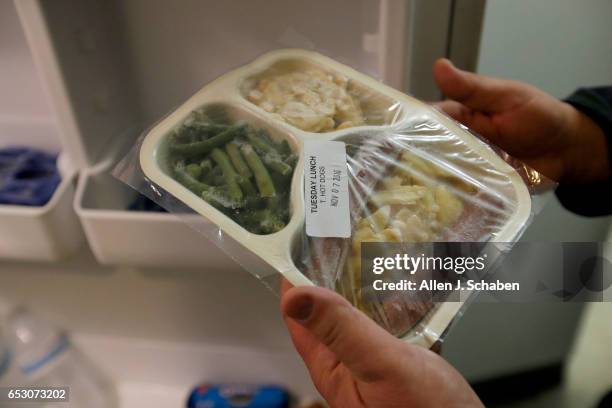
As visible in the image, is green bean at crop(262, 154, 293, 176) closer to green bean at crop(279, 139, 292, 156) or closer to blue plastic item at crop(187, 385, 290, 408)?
green bean at crop(279, 139, 292, 156)

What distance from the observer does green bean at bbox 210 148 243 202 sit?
0.46m

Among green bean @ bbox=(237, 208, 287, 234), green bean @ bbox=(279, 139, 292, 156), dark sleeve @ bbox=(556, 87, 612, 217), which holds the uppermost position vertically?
green bean @ bbox=(279, 139, 292, 156)

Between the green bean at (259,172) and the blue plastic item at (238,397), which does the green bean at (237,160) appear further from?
the blue plastic item at (238,397)

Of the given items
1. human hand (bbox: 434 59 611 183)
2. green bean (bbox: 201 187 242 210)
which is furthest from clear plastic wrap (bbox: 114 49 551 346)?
human hand (bbox: 434 59 611 183)

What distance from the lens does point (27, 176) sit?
27.7 inches

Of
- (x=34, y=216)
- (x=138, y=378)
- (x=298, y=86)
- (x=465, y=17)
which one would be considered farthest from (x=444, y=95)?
(x=138, y=378)

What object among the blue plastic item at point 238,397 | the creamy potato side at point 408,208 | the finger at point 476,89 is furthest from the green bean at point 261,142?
the blue plastic item at point 238,397

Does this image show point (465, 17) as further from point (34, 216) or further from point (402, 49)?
point (34, 216)

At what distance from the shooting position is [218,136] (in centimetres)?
50

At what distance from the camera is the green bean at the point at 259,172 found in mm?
Result: 465
